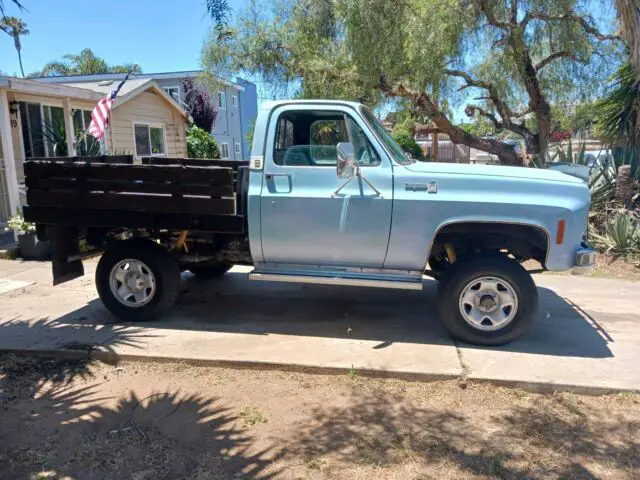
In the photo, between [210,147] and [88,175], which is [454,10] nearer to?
[88,175]

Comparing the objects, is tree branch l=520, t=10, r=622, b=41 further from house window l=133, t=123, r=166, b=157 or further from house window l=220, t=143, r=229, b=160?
house window l=220, t=143, r=229, b=160

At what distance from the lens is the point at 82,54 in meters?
46.5

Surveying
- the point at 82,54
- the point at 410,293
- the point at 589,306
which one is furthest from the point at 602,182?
the point at 82,54

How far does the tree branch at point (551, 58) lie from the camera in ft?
37.7

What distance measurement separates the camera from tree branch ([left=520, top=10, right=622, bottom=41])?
10.9 metres

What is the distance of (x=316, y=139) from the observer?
17.7 ft

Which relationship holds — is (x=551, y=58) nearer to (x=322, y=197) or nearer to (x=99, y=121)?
(x=322, y=197)

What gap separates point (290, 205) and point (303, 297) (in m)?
1.83

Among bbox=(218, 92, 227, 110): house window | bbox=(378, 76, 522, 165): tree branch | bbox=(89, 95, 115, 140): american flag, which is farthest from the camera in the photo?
bbox=(218, 92, 227, 110): house window

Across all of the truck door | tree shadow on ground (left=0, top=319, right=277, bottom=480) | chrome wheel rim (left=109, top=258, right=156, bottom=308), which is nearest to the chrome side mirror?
the truck door

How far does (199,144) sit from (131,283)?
18899 millimetres

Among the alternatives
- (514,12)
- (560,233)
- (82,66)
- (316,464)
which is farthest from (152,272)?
(82,66)

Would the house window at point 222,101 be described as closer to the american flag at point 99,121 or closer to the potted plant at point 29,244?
the american flag at point 99,121

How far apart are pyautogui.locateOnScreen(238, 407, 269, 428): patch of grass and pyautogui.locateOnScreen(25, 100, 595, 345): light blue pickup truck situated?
1515mm
